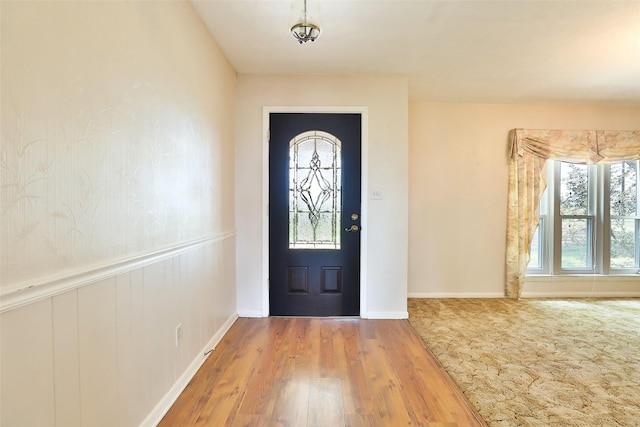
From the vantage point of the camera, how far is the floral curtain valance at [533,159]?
12.7ft

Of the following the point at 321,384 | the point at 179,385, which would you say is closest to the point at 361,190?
the point at 321,384

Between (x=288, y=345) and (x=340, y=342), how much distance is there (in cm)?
43

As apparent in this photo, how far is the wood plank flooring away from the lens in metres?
1.67

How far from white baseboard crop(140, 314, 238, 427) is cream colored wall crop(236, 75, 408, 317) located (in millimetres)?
700

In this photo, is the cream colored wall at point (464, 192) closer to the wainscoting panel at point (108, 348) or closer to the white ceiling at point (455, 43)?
Result: the white ceiling at point (455, 43)

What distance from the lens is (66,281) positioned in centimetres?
104

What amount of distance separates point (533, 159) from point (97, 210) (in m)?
4.50

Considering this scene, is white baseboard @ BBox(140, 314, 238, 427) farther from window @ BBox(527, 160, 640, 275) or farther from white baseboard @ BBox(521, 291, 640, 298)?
window @ BBox(527, 160, 640, 275)

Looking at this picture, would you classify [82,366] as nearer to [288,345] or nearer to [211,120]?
[288,345]

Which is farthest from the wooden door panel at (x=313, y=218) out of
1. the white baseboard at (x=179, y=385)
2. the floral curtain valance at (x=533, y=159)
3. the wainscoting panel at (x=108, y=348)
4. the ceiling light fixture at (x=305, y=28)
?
the floral curtain valance at (x=533, y=159)

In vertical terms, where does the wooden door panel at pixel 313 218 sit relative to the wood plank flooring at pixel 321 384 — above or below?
above

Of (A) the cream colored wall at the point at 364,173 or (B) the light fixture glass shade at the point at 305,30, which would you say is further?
(A) the cream colored wall at the point at 364,173

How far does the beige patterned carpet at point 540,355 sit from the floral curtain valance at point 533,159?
59 cm

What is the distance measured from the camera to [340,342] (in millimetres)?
2592
